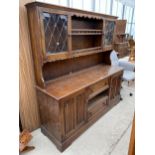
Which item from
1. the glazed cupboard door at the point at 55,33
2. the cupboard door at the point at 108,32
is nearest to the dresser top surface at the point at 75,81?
the glazed cupboard door at the point at 55,33

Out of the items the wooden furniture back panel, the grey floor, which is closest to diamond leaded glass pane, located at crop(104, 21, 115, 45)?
the wooden furniture back panel

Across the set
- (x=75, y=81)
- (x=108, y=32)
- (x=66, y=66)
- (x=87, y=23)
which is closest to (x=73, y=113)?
(x=75, y=81)

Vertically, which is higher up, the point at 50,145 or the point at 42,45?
the point at 42,45

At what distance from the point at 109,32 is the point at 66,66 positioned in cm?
113

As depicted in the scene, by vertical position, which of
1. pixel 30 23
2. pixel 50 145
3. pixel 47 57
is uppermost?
pixel 30 23

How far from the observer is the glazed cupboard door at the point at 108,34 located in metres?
2.46

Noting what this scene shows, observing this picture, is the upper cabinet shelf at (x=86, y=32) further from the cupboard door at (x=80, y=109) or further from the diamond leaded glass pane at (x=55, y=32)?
the cupboard door at (x=80, y=109)

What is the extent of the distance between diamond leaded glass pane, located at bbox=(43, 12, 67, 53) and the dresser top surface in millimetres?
487

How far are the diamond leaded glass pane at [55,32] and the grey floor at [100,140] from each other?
131 cm
